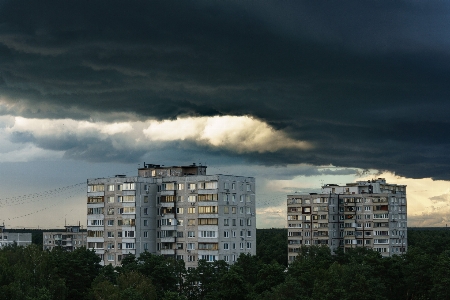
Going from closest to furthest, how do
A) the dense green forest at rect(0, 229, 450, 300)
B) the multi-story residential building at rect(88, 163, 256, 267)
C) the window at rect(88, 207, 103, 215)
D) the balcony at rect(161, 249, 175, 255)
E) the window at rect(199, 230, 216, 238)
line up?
the dense green forest at rect(0, 229, 450, 300)
the window at rect(199, 230, 216, 238)
the multi-story residential building at rect(88, 163, 256, 267)
the balcony at rect(161, 249, 175, 255)
the window at rect(88, 207, 103, 215)

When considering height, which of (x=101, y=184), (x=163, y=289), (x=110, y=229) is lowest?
(x=163, y=289)

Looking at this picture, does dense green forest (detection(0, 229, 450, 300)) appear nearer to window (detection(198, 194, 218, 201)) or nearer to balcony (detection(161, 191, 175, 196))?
window (detection(198, 194, 218, 201))

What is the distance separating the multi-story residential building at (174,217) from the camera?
Answer: 521ft

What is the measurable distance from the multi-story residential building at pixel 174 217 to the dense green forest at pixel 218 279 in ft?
52.2

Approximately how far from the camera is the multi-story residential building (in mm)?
158875

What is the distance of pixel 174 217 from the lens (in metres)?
164

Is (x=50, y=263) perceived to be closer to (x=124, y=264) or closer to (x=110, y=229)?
(x=124, y=264)

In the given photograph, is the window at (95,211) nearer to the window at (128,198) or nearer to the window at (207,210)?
the window at (128,198)

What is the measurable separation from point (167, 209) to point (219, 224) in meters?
16.6

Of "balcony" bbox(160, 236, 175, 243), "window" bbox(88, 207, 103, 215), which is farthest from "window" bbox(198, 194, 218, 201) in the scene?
"window" bbox(88, 207, 103, 215)

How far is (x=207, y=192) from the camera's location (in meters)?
160

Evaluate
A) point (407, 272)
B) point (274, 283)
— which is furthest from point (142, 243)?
point (407, 272)

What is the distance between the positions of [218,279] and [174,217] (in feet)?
121

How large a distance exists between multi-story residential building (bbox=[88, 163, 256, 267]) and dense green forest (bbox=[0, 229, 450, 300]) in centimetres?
1590
